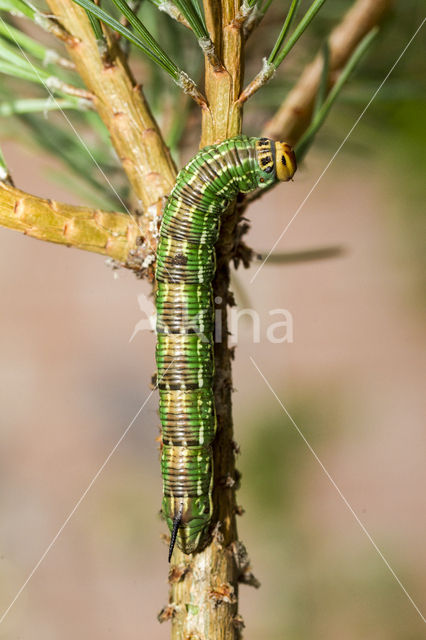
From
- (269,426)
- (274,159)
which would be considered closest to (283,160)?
(274,159)

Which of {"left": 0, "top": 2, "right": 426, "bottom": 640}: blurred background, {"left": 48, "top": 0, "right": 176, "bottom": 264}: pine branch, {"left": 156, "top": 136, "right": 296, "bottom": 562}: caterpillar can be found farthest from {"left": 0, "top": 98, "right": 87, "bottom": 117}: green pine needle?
{"left": 0, "top": 2, "right": 426, "bottom": 640}: blurred background

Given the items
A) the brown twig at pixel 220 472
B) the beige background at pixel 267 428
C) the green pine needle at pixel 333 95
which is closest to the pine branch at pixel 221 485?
the brown twig at pixel 220 472

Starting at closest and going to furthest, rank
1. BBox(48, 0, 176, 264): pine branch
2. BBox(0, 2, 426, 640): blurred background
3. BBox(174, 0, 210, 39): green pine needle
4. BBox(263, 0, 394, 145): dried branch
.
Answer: BBox(174, 0, 210, 39): green pine needle
BBox(48, 0, 176, 264): pine branch
BBox(263, 0, 394, 145): dried branch
BBox(0, 2, 426, 640): blurred background

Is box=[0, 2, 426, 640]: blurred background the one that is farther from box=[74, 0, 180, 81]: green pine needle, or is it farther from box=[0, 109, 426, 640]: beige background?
box=[74, 0, 180, 81]: green pine needle

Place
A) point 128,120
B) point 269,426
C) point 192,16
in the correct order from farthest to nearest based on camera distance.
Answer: point 269,426
point 128,120
point 192,16

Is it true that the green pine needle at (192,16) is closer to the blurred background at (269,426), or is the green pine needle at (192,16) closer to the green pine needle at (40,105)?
the green pine needle at (40,105)

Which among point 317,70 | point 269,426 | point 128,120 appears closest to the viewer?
point 128,120

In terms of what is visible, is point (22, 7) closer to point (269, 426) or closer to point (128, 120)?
point (128, 120)
